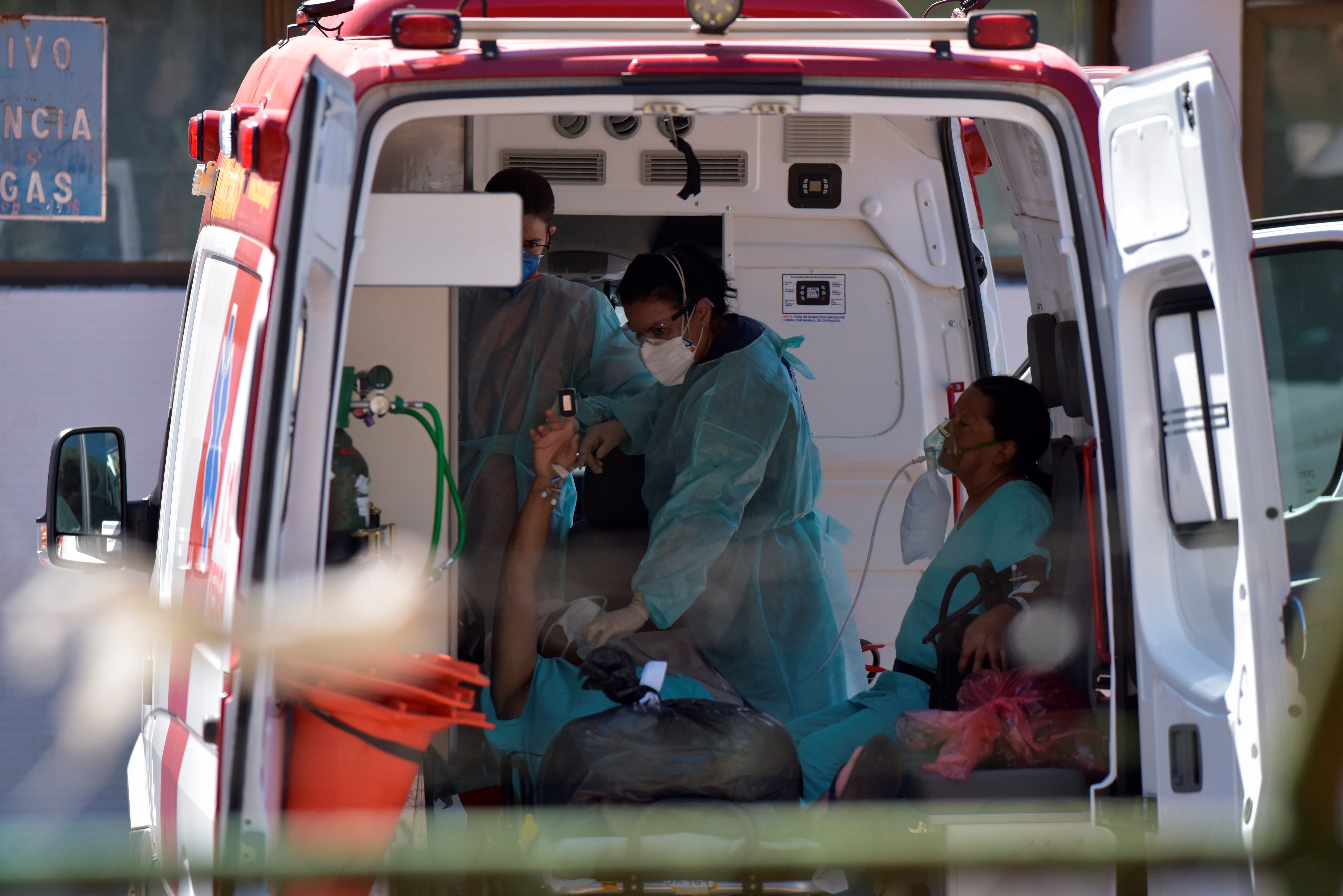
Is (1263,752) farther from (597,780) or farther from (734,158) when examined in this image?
(734,158)

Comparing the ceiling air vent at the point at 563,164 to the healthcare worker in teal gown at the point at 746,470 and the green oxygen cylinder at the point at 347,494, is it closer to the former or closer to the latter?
the healthcare worker in teal gown at the point at 746,470

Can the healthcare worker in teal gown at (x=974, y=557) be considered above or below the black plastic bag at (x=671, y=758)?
above

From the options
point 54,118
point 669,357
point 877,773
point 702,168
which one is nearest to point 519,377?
point 669,357

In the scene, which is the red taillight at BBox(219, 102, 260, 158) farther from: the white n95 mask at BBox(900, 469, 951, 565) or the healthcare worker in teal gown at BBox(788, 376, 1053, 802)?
the white n95 mask at BBox(900, 469, 951, 565)

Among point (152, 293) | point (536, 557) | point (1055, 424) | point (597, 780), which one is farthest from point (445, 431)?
point (152, 293)

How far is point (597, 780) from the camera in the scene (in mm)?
2418

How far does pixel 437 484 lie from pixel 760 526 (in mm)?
901

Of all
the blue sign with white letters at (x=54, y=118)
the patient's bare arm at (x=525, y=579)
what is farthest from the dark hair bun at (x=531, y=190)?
the blue sign with white letters at (x=54, y=118)

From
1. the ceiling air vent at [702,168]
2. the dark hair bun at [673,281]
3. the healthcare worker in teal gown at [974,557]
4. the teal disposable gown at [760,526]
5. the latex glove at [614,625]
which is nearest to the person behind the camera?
the healthcare worker in teal gown at [974,557]

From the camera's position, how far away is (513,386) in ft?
11.2

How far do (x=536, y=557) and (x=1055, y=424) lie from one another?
135 centimetres

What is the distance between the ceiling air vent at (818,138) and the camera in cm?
392

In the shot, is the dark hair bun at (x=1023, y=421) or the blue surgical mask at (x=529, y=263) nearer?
the dark hair bun at (x=1023, y=421)

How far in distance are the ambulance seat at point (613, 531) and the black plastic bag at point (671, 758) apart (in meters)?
0.99
